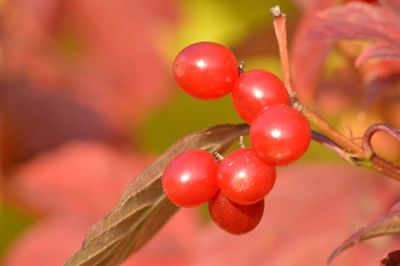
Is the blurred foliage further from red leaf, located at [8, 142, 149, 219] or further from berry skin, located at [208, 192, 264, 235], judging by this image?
berry skin, located at [208, 192, 264, 235]

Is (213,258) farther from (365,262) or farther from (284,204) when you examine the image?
(365,262)

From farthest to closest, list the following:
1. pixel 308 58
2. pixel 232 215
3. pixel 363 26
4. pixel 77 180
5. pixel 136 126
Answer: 1. pixel 136 126
2. pixel 77 180
3. pixel 308 58
4. pixel 363 26
5. pixel 232 215

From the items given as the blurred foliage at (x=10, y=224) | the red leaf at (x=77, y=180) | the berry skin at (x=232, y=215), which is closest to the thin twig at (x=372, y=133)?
the berry skin at (x=232, y=215)

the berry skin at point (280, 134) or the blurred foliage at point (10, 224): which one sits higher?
the berry skin at point (280, 134)

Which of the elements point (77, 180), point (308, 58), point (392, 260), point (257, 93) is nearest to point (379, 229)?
point (392, 260)

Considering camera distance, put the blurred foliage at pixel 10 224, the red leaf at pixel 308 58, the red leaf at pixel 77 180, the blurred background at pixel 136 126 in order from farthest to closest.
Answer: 1. the blurred foliage at pixel 10 224
2. the red leaf at pixel 77 180
3. the blurred background at pixel 136 126
4. the red leaf at pixel 308 58

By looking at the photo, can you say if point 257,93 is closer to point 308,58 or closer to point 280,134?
point 280,134

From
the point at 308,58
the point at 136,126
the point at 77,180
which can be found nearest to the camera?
the point at 308,58

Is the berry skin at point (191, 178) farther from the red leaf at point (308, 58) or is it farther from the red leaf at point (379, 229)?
A: the red leaf at point (308, 58)
